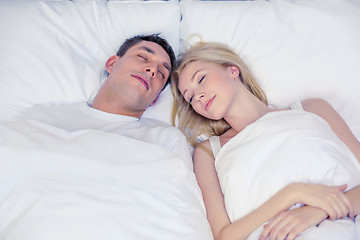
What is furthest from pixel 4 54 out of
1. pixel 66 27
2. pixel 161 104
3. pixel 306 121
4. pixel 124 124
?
pixel 306 121

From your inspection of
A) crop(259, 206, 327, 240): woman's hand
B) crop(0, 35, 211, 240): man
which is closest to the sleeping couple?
crop(259, 206, 327, 240): woman's hand

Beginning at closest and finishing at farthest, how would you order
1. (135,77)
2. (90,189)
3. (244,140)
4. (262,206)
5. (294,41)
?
1. (90,189)
2. (262,206)
3. (244,140)
4. (135,77)
5. (294,41)

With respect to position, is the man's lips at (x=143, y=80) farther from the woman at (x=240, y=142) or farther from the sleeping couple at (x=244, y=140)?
the woman at (x=240, y=142)

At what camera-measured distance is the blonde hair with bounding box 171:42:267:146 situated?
1.53 metres

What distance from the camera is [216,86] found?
138 cm

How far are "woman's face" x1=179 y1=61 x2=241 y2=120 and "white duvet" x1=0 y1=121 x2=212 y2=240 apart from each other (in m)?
0.32

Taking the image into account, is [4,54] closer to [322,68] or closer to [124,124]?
[124,124]

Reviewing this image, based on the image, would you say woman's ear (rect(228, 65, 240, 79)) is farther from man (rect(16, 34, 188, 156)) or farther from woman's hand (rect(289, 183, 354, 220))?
woman's hand (rect(289, 183, 354, 220))

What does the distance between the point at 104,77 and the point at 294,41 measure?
3.12 feet

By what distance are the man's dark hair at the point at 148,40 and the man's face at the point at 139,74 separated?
3cm

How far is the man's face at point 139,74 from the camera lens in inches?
56.4

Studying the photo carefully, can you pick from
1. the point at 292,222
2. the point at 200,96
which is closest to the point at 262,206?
the point at 292,222

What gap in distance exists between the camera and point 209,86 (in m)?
1.38

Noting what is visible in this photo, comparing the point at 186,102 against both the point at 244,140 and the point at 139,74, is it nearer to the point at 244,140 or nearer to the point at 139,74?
the point at 139,74
